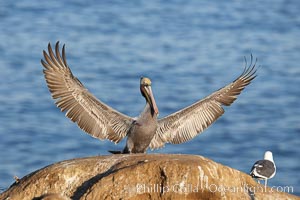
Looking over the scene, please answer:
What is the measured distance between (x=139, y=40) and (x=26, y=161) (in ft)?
33.2

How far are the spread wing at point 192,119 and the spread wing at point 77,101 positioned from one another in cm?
81

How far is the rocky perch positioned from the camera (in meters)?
12.2

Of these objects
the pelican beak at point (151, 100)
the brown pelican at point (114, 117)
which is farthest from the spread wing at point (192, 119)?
the pelican beak at point (151, 100)

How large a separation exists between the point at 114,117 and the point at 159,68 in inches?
553

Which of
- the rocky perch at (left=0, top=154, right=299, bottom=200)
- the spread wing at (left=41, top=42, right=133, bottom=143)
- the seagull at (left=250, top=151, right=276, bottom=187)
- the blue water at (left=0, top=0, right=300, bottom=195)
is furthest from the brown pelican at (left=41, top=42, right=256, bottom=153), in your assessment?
the blue water at (left=0, top=0, right=300, bottom=195)

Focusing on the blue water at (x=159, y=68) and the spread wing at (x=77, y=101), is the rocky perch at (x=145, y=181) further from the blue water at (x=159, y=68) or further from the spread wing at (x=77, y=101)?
the blue water at (x=159, y=68)

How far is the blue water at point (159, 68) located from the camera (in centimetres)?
2452

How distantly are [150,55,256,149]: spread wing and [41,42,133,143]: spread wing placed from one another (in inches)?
31.9

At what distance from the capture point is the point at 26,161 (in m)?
23.8

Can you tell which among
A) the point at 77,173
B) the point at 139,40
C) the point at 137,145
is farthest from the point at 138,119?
the point at 139,40

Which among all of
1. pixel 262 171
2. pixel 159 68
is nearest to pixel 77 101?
pixel 262 171

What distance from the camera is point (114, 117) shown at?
15.7 m

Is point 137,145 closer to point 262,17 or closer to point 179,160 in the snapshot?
point 179,160

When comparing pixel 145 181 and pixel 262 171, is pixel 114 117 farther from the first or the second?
pixel 145 181
